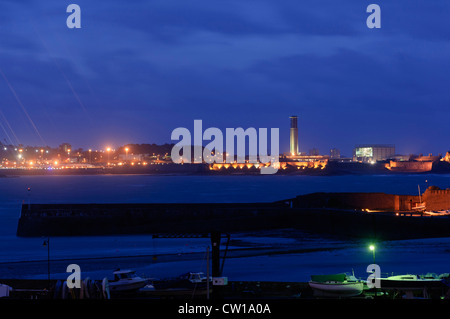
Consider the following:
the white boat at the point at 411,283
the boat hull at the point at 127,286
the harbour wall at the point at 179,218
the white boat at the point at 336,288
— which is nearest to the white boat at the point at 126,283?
the boat hull at the point at 127,286

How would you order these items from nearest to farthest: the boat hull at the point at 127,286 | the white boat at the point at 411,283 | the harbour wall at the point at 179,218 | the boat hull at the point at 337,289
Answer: the boat hull at the point at 337,289 → the white boat at the point at 411,283 → the boat hull at the point at 127,286 → the harbour wall at the point at 179,218

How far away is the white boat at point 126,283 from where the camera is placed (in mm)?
11906

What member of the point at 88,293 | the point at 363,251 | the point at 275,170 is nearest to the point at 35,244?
the point at 363,251

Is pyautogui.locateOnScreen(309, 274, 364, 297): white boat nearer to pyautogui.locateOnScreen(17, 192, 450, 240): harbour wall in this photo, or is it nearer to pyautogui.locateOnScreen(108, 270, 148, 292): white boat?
pyautogui.locateOnScreen(108, 270, 148, 292): white boat

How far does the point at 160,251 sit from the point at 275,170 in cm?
17648

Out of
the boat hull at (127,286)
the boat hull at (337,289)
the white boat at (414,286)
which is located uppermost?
the boat hull at (337,289)

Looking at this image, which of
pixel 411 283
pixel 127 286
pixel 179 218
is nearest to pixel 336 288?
pixel 411 283

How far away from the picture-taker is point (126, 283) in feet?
40.2

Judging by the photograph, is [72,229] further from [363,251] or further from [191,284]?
[191,284]

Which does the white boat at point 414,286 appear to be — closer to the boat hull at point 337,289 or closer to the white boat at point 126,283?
the boat hull at point 337,289

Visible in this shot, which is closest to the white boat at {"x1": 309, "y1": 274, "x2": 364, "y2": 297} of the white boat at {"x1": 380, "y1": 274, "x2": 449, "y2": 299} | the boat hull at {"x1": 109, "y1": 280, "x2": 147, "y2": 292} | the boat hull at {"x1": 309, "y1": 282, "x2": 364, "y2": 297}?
the boat hull at {"x1": 309, "y1": 282, "x2": 364, "y2": 297}

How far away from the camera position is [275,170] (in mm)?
199375

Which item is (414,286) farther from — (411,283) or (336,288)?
(336,288)

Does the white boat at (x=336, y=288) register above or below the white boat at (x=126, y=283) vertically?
above
